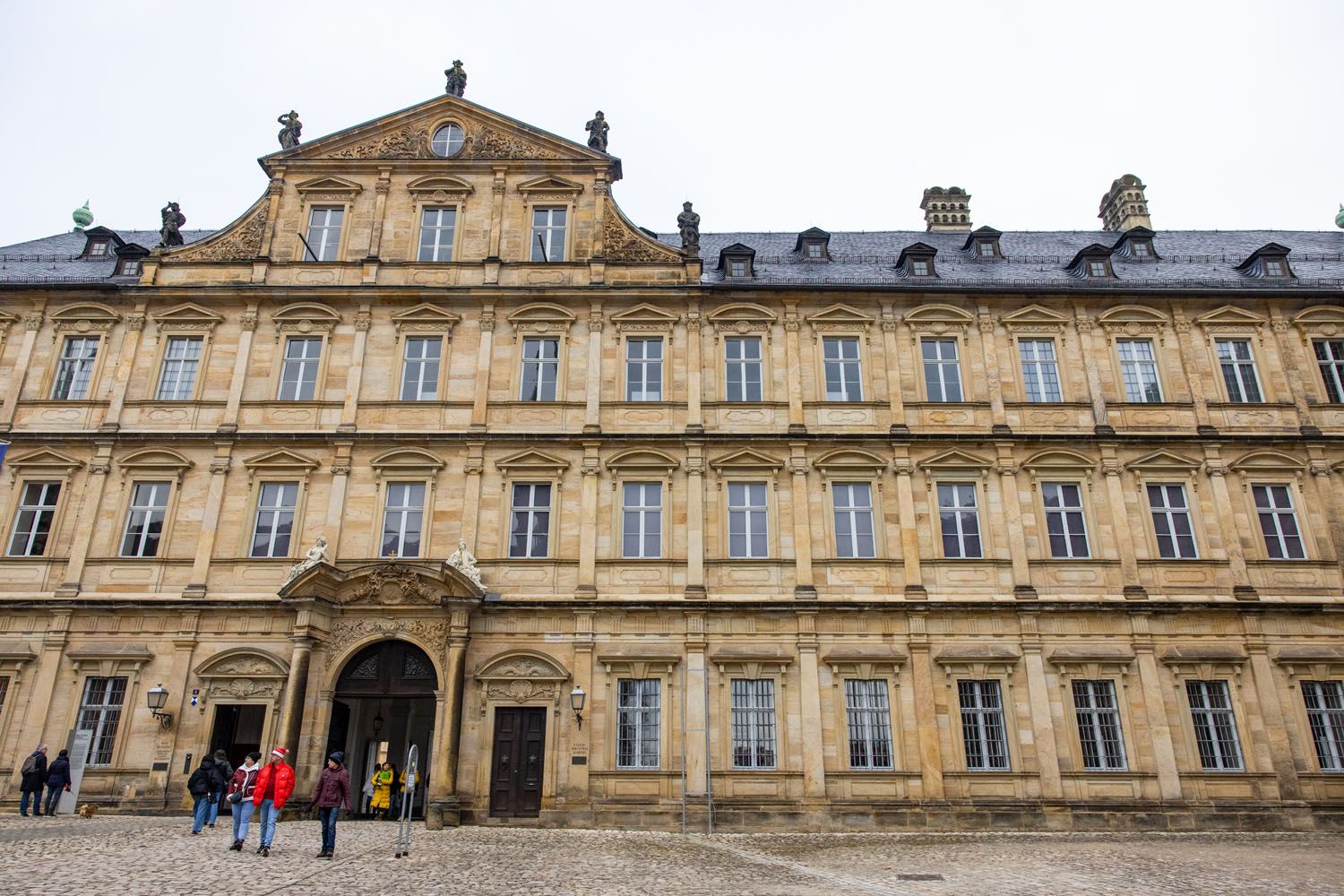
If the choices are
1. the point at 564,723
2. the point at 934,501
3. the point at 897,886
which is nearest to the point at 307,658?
the point at 564,723

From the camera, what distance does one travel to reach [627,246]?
26.0 metres

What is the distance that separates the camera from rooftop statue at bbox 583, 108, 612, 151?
27.2 meters

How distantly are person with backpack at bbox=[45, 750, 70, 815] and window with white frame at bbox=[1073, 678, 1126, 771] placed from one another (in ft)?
76.2

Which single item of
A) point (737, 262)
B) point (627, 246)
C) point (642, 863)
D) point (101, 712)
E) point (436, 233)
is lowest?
point (642, 863)

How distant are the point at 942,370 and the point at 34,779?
23.9m

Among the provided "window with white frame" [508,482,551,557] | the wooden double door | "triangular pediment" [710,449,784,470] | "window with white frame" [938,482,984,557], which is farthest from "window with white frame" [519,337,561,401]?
"window with white frame" [938,482,984,557]

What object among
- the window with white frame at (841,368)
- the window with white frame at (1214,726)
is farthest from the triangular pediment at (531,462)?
the window with white frame at (1214,726)

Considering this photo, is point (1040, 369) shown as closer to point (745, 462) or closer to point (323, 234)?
point (745, 462)

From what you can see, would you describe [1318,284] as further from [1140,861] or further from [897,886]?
[897,886]

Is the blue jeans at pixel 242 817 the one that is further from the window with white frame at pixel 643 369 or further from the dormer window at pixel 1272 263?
the dormer window at pixel 1272 263

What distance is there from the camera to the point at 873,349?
82.0 ft

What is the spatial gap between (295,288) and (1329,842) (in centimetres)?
2814

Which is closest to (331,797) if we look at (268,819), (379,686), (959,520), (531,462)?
(268,819)

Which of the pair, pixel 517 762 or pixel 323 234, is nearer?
pixel 517 762
